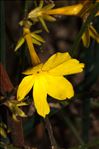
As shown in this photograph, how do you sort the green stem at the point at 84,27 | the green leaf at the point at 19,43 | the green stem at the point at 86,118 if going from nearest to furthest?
1. the green stem at the point at 84,27
2. the green leaf at the point at 19,43
3. the green stem at the point at 86,118

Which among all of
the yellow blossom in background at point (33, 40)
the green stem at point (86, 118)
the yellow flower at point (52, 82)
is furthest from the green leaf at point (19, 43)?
the green stem at point (86, 118)

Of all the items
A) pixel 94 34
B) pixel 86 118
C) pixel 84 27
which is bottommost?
pixel 86 118

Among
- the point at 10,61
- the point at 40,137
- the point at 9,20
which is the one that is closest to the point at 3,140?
the point at 40,137

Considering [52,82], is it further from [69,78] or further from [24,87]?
[69,78]

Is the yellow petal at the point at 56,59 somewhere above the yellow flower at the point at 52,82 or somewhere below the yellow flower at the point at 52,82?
above

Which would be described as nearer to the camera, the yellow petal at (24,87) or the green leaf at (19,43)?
A: the yellow petal at (24,87)

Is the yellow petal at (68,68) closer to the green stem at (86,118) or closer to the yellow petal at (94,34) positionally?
the yellow petal at (94,34)

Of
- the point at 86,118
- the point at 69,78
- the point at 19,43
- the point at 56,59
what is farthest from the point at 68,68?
the point at 69,78
